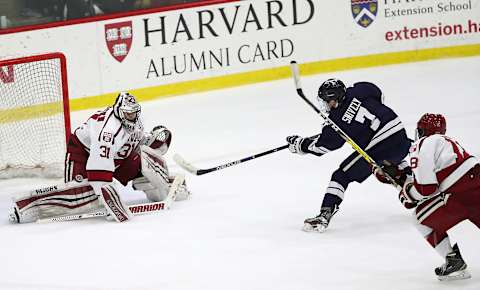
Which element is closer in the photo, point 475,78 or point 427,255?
point 427,255

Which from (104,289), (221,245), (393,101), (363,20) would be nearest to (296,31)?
(363,20)

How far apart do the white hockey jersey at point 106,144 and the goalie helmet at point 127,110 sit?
0.03 meters

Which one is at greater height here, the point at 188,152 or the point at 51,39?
the point at 51,39

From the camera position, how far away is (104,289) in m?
4.58

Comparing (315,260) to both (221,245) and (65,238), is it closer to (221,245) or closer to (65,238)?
(221,245)

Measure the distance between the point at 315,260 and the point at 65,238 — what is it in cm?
140

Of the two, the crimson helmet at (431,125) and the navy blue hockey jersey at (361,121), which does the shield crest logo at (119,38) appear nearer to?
the navy blue hockey jersey at (361,121)

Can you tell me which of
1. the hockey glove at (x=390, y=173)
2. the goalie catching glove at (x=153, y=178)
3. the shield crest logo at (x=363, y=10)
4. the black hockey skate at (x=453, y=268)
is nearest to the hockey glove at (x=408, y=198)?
the black hockey skate at (x=453, y=268)

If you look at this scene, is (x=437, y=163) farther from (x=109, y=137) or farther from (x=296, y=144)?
(x=109, y=137)

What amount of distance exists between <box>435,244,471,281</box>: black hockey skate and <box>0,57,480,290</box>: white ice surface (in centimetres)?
4

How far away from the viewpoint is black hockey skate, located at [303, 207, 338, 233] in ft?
17.2

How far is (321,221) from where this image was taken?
5250 millimetres

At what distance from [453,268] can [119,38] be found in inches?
192

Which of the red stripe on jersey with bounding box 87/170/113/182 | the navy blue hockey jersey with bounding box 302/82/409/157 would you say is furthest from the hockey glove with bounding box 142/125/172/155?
the navy blue hockey jersey with bounding box 302/82/409/157
